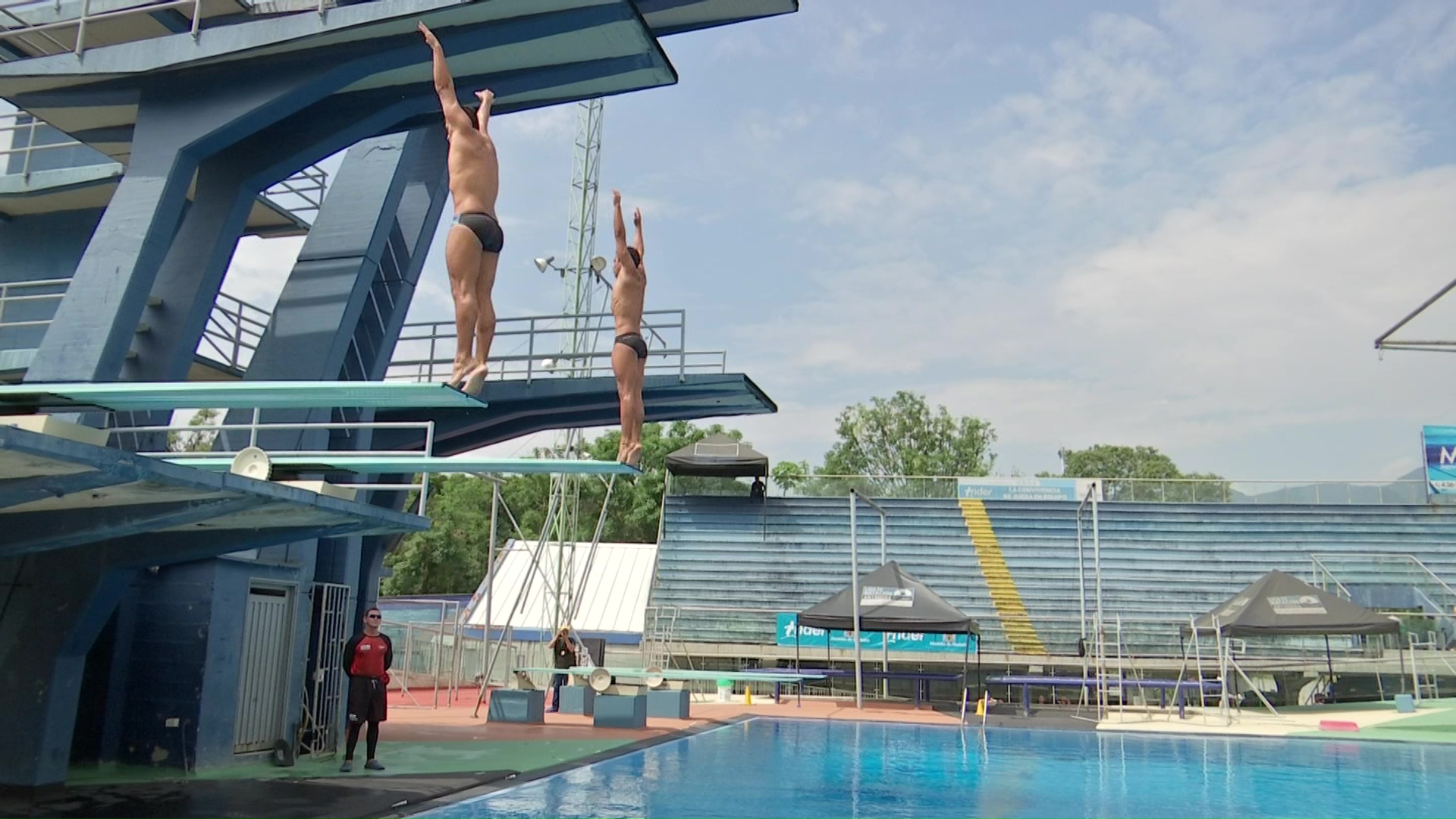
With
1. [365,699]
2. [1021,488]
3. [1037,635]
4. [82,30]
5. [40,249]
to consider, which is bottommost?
[365,699]

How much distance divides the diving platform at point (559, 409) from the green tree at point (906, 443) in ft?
144

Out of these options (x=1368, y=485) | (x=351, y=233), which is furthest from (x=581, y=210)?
(x=1368, y=485)

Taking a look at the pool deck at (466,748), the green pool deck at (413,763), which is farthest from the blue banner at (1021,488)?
the green pool deck at (413,763)

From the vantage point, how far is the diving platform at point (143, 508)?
22.3ft

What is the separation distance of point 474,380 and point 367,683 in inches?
248

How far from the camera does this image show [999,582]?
1203 inches

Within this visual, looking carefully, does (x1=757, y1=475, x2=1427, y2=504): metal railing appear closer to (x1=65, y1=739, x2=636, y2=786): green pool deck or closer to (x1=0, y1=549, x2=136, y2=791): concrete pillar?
(x1=65, y1=739, x2=636, y2=786): green pool deck

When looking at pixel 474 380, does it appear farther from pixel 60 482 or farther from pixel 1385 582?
pixel 1385 582

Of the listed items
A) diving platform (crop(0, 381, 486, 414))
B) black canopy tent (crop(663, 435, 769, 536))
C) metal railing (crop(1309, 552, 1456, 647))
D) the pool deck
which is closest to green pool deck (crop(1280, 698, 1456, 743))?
the pool deck

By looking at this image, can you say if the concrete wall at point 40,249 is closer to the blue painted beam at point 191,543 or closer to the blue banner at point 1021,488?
the blue painted beam at point 191,543

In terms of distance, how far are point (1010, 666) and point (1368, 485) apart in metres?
12.9

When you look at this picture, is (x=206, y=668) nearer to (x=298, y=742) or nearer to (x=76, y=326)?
(x=298, y=742)

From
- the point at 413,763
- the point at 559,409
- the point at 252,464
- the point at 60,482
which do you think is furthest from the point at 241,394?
the point at 559,409

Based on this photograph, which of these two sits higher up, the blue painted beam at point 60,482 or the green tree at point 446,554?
the green tree at point 446,554
